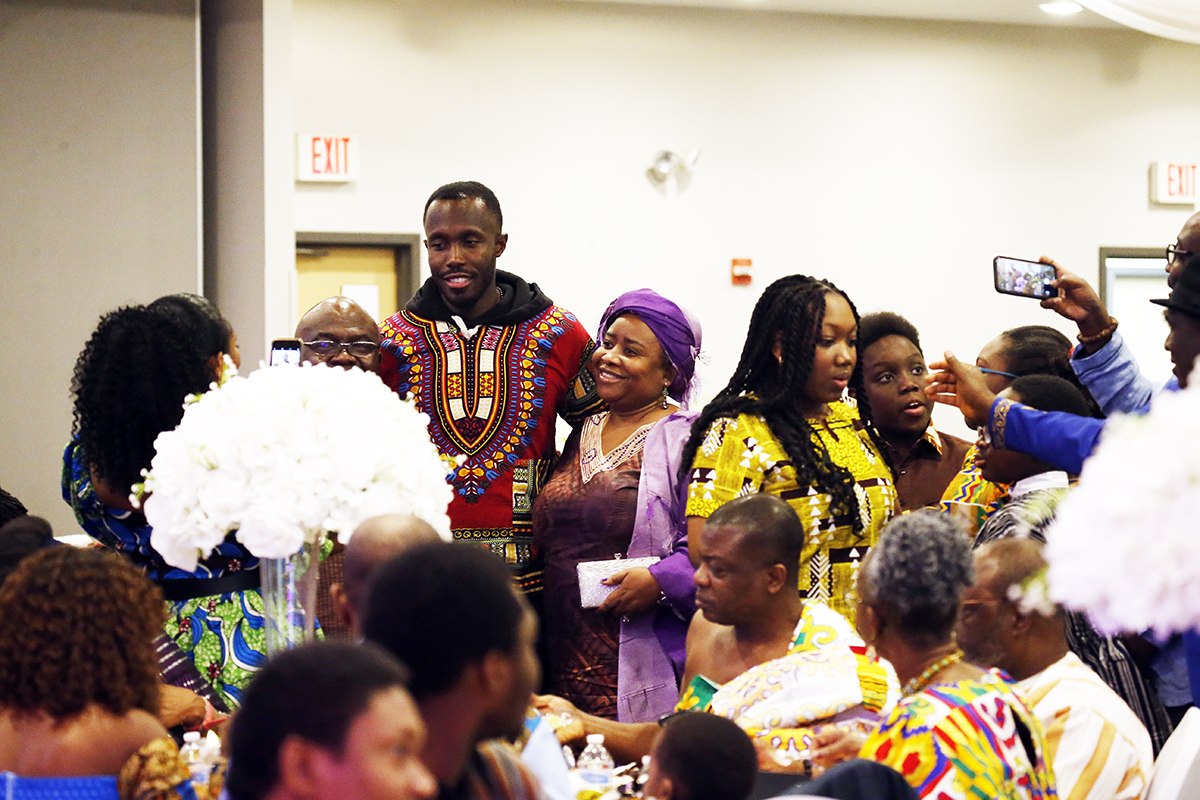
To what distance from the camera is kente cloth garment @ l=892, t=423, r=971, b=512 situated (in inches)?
193

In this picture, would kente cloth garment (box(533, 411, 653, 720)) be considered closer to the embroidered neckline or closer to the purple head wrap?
the embroidered neckline

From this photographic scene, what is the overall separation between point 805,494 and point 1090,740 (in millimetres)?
1113

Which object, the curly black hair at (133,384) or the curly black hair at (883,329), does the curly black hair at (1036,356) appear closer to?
the curly black hair at (883,329)

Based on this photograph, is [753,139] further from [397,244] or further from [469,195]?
[469,195]

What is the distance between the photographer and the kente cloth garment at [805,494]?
3666 mm

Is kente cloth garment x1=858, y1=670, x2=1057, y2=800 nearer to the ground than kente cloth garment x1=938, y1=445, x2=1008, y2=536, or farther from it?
nearer to the ground

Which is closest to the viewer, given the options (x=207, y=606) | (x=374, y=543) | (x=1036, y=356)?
(x=374, y=543)

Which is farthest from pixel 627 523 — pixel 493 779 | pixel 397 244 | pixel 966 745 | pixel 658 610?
pixel 397 244

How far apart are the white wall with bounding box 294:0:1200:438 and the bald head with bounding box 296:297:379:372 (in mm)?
4328

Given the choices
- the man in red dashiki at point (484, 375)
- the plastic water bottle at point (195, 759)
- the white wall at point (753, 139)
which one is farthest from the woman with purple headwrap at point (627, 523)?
the white wall at point (753, 139)

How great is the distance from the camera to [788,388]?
3867 millimetres

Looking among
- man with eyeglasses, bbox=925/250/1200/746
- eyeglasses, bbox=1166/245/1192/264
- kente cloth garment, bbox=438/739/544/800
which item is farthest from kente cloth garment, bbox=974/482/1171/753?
kente cloth garment, bbox=438/739/544/800

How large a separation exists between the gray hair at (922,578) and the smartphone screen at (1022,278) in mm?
1403

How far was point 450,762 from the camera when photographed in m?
1.85
